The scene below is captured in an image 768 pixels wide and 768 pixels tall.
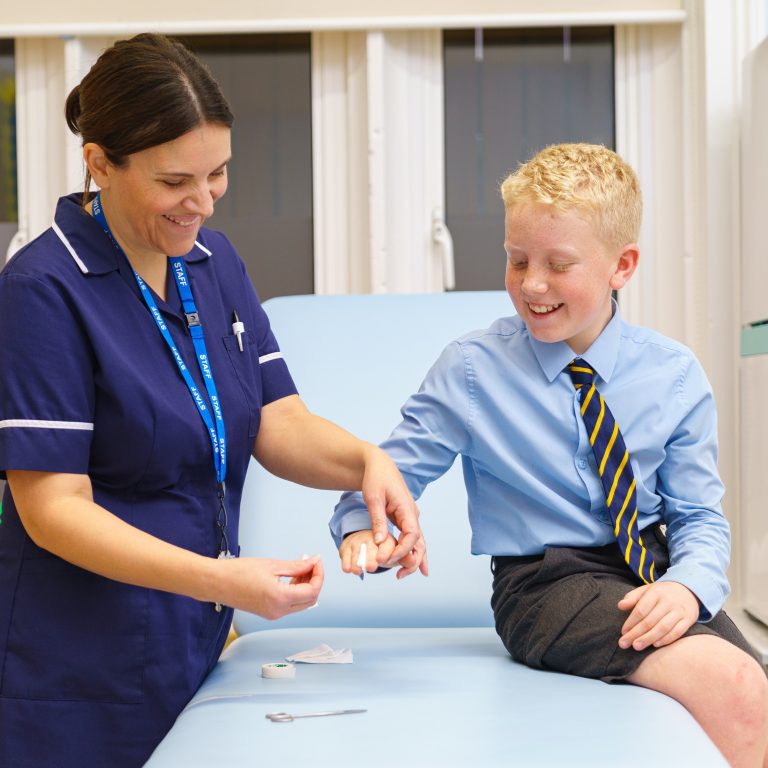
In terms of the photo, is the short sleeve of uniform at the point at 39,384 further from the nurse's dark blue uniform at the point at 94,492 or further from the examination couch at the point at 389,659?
the examination couch at the point at 389,659

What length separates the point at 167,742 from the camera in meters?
1.03

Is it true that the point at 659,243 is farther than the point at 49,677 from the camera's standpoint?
Yes

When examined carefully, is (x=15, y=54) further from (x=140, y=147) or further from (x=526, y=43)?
(x=140, y=147)

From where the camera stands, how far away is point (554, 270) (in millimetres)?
1363

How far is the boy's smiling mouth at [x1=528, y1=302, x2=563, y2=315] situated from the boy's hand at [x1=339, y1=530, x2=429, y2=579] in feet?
1.07

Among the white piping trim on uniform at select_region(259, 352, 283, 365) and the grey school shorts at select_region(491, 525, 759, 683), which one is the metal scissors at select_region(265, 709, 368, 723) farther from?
the white piping trim on uniform at select_region(259, 352, 283, 365)

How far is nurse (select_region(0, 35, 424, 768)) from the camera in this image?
115 centimetres

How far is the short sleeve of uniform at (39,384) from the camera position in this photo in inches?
44.8

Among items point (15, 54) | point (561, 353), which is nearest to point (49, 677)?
point (561, 353)

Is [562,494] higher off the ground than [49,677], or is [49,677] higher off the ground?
[562,494]

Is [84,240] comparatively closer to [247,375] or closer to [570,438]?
[247,375]

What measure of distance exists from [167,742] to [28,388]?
0.39m

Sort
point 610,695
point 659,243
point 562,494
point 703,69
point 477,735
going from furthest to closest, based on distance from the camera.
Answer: point 659,243 < point 703,69 < point 562,494 < point 610,695 < point 477,735

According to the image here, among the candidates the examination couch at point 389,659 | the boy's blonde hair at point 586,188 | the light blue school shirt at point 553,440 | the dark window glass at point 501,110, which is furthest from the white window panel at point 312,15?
the light blue school shirt at point 553,440
